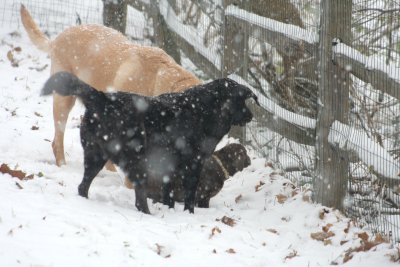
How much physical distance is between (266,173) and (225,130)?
0.96 meters

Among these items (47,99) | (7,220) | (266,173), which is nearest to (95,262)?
(7,220)

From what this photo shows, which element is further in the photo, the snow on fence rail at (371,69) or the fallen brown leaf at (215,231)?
the fallen brown leaf at (215,231)

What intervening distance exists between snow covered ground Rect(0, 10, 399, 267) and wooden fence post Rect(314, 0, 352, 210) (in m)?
0.22

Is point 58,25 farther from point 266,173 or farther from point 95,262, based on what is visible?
point 95,262

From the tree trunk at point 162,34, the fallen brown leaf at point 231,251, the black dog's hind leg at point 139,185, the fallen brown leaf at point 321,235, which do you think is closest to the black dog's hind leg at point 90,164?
the black dog's hind leg at point 139,185

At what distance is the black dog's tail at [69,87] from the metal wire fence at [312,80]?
6.20 ft

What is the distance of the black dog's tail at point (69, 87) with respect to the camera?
470 centimetres

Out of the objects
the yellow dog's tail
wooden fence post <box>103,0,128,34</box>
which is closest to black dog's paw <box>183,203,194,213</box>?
the yellow dog's tail

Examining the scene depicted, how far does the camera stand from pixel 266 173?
6281mm

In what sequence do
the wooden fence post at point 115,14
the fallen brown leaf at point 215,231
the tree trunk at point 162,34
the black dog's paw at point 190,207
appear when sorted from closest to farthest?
the fallen brown leaf at point 215,231 → the black dog's paw at point 190,207 → the tree trunk at point 162,34 → the wooden fence post at point 115,14

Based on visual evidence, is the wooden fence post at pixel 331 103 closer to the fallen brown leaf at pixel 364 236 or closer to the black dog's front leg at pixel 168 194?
the fallen brown leaf at pixel 364 236

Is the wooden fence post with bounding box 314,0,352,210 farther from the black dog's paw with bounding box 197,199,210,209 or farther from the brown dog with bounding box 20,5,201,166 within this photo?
the brown dog with bounding box 20,5,201,166

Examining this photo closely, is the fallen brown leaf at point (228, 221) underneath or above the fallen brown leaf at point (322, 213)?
underneath

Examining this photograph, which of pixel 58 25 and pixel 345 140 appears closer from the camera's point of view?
pixel 345 140
